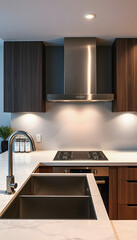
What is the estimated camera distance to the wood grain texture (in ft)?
8.65

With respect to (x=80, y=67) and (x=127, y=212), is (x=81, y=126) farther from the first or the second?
(x=127, y=212)

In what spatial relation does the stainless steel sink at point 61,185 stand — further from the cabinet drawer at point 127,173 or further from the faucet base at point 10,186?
the cabinet drawer at point 127,173

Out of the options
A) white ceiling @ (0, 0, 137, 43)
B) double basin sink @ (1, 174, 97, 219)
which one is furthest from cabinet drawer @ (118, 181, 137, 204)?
white ceiling @ (0, 0, 137, 43)

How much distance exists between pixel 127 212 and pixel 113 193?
235 millimetres

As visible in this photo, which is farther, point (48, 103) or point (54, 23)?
point (48, 103)

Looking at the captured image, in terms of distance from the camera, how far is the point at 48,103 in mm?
3439

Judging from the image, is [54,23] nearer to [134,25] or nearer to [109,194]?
[134,25]

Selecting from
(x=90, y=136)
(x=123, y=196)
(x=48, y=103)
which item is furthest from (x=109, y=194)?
(x=48, y=103)

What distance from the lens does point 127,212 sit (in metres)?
2.62

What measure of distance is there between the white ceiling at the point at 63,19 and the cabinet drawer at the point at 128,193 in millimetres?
1644

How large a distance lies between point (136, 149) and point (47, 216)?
2148 mm
